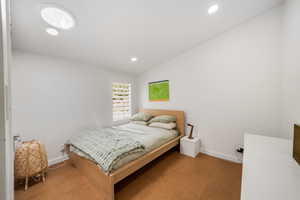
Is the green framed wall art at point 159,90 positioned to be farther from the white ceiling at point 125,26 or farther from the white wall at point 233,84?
the white ceiling at point 125,26

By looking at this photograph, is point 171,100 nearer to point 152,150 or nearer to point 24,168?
point 152,150

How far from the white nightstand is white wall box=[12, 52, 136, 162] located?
214cm

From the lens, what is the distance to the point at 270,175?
30.7 inches

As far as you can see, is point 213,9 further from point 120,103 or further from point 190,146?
point 120,103

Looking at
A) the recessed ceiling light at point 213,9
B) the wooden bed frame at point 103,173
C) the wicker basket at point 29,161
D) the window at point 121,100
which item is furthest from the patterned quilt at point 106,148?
the recessed ceiling light at point 213,9

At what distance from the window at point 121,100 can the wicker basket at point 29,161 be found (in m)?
1.75

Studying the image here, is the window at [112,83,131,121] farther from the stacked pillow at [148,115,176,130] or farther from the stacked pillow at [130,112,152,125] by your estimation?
the stacked pillow at [148,115,176,130]

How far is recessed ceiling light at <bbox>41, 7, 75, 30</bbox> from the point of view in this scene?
1408mm

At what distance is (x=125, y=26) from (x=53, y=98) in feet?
6.47

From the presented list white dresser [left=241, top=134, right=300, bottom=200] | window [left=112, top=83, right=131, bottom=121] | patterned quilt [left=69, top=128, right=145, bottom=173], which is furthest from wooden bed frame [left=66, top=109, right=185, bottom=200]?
window [left=112, top=83, right=131, bottom=121]

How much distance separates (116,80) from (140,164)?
2.43 meters

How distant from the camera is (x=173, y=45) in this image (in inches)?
100

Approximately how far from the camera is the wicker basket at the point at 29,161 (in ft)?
5.32

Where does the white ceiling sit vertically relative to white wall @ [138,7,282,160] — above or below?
above
